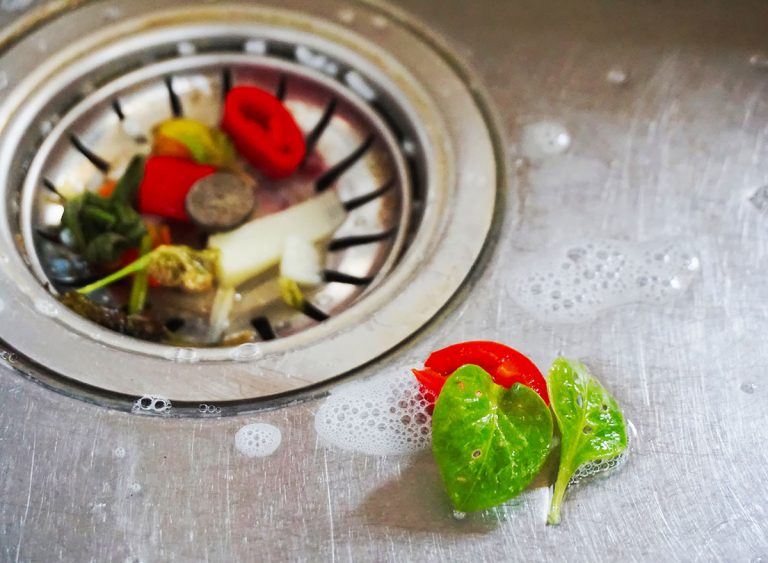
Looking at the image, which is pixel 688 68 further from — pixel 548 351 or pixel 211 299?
pixel 211 299

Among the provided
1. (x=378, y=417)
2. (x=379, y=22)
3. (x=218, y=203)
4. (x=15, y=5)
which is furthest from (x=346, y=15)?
(x=378, y=417)

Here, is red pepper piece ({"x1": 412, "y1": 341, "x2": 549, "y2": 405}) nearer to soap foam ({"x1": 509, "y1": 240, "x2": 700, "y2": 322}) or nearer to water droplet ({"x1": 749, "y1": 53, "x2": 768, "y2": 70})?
soap foam ({"x1": 509, "y1": 240, "x2": 700, "y2": 322})

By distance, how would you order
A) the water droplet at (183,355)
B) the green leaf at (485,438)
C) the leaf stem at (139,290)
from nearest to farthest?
the green leaf at (485,438), the water droplet at (183,355), the leaf stem at (139,290)

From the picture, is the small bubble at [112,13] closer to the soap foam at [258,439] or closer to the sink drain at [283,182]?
the sink drain at [283,182]

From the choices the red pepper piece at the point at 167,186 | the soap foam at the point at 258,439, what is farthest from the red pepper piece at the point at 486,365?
the red pepper piece at the point at 167,186

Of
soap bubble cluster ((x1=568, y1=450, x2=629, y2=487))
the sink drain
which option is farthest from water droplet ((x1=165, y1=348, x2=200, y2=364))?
soap bubble cluster ((x1=568, y1=450, x2=629, y2=487))

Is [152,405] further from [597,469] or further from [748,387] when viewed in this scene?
[748,387]

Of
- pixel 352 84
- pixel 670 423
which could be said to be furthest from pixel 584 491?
pixel 352 84
